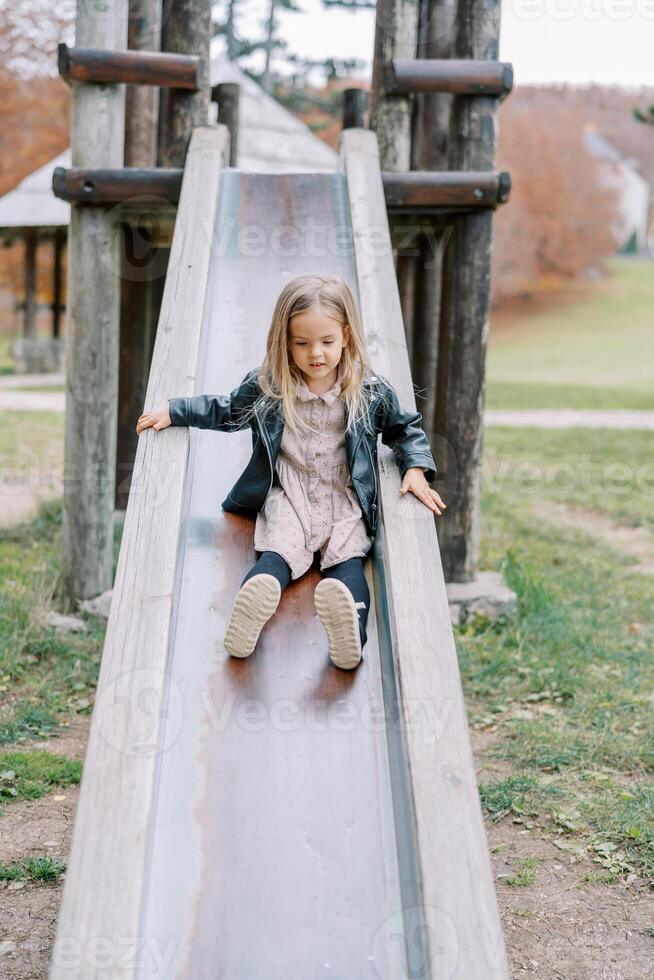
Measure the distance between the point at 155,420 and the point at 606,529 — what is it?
5.08 m

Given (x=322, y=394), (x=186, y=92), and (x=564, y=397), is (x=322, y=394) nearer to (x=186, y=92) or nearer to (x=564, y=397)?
(x=186, y=92)

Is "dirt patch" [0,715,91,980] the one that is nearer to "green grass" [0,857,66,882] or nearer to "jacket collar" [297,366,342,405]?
"green grass" [0,857,66,882]

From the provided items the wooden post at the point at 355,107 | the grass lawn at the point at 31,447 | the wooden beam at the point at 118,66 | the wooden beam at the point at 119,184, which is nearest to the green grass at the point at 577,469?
the wooden post at the point at 355,107

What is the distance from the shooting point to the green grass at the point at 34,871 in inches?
120

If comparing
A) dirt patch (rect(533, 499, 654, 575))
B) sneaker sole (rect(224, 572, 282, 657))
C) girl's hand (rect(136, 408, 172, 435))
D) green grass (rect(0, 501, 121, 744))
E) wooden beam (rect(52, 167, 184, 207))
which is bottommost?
dirt patch (rect(533, 499, 654, 575))

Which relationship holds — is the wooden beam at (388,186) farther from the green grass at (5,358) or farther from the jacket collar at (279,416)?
the green grass at (5,358)

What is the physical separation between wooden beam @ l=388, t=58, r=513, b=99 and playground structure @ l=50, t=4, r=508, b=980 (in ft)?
5.95

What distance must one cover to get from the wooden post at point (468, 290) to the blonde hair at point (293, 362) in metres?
1.90

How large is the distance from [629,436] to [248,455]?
9.13 metres

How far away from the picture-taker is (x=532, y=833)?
11.2 feet

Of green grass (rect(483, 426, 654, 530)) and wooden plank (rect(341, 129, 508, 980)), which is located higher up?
wooden plank (rect(341, 129, 508, 980))

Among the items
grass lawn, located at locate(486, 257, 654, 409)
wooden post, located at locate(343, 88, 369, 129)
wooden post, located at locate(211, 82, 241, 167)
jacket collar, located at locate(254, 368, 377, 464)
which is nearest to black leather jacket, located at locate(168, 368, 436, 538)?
jacket collar, located at locate(254, 368, 377, 464)

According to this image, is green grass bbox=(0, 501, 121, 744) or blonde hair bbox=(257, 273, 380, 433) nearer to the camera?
blonde hair bbox=(257, 273, 380, 433)

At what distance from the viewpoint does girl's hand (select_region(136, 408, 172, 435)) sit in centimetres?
317
